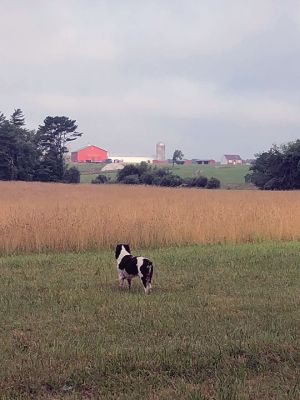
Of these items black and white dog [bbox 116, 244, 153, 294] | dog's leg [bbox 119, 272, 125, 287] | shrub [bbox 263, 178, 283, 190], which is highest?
shrub [bbox 263, 178, 283, 190]

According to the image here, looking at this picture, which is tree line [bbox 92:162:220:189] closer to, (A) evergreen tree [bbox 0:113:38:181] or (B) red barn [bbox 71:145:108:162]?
(A) evergreen tree [bbox 0:113:38:181]

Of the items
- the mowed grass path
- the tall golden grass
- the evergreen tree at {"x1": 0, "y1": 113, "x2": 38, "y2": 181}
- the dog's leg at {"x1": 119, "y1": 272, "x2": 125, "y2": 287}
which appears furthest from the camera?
the evergreen tree at {"x1": 0, "y1": 113, "x2": 38, "y2": 181}

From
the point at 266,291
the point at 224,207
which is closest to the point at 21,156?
the point at 224,207

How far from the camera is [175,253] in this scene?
11.1 m

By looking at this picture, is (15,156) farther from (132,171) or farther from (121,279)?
(121,279)

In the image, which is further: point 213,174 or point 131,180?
point 213,174

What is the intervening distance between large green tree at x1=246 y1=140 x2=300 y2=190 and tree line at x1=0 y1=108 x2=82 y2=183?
67.3 ft

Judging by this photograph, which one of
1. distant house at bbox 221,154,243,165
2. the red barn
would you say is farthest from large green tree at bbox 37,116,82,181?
distant house at bbox 221,154,243,165

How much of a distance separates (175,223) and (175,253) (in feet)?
6.95

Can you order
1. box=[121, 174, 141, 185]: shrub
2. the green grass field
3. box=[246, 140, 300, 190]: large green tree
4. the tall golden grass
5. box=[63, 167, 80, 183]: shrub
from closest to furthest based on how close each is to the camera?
the tall golden grass
box=[246, 140, 300, 190]: large green tree
box=[121, 174, 141, 185]: shrub
box=[63, 167, 80, 183]: shrub
the green grass field

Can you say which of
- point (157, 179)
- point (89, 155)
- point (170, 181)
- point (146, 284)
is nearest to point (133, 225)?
point (146, 284)

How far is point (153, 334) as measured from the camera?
17.5 feet

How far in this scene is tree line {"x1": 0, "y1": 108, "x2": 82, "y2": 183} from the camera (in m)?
53.2

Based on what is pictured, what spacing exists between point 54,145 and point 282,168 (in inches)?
1050
